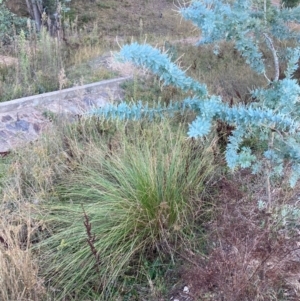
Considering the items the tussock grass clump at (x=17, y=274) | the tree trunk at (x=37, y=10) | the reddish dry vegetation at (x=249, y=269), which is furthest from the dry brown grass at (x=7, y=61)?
the reddish dry vegetation at (x=249, y=269)

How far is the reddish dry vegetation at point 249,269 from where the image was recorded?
235 centimetres

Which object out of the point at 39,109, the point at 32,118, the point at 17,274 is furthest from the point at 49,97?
the point at 17,274

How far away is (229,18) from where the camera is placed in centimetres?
255

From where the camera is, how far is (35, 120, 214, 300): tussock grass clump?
2725 millimetres

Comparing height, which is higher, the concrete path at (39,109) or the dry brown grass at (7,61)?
the concrete path at (39,109)

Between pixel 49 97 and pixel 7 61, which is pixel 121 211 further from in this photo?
pixel 7 61

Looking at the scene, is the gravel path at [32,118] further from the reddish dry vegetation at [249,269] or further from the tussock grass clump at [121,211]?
the reddish dry vegetation at [249,269]

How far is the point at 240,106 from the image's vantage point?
264 cm

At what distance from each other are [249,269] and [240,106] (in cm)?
97

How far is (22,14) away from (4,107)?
833 centimetres

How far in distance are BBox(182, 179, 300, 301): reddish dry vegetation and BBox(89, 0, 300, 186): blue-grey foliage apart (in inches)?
16.9

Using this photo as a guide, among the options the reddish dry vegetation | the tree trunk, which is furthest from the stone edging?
the tree trunk

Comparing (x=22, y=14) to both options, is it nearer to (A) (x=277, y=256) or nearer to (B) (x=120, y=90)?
(B) (x=120, y=90)

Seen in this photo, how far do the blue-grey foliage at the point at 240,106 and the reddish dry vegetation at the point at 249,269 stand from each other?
16.9 inches
